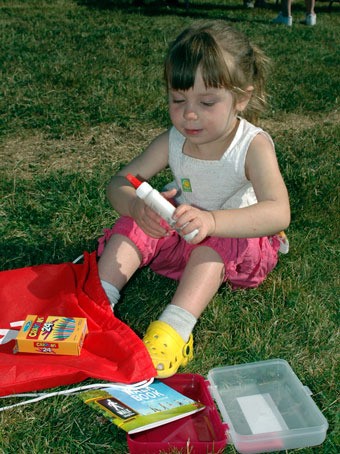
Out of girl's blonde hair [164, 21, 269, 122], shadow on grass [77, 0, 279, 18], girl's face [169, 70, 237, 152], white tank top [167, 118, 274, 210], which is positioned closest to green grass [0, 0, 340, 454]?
white tank top [167, 118, 274, 210]

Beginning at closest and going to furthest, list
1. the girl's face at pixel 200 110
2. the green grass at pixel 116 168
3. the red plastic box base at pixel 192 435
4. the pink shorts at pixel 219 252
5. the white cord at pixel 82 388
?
the red plastic box base at pixel 192 435
the white cord at pixel 82 388
the green grass at pixel 116 168
the girl's face at pixel 200 110
the pink shorts at pixel 219 252

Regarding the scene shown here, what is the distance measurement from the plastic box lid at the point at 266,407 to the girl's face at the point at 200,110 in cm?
84

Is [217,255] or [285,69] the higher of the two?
[217,255]

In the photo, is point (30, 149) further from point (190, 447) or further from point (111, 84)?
point (190, 447)

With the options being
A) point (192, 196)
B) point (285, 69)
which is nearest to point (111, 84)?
point (285, 69)

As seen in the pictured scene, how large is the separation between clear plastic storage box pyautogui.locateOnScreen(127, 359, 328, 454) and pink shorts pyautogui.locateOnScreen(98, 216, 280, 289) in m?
0.43

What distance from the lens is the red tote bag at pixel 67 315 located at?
196 centimetres

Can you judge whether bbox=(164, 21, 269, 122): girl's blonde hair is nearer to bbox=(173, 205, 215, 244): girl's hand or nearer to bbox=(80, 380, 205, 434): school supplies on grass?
bbox=(173, 205, 215, 244): girl's hand

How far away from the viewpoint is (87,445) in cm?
182

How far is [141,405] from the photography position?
1.84 meters

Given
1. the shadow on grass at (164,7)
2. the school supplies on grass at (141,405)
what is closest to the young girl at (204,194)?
the school supplies on grass at (141,405)

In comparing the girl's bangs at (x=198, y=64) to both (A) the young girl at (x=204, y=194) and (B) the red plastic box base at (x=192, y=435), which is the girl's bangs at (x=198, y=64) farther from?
(B) the red plastic box base at (x=192, y=435)

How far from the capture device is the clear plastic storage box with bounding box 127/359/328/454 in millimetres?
1766

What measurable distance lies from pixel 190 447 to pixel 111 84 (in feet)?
12.3
